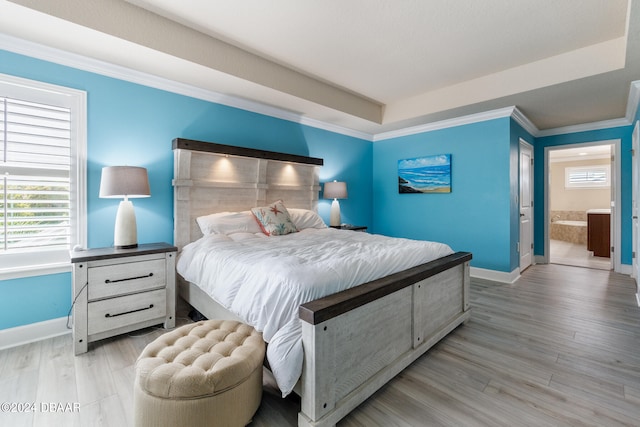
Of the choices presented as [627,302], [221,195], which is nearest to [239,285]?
[221,195]

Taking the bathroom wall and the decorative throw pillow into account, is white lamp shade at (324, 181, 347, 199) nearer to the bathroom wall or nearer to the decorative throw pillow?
the decorative throw pillow

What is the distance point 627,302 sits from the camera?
3160 millimetres

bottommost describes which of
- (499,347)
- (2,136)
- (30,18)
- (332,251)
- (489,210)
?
(499,347)

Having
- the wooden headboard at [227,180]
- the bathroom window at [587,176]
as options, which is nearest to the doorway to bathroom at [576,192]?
the bathroom window at [587,176]

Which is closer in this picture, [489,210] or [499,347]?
[499,347]

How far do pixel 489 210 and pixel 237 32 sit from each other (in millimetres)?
3867

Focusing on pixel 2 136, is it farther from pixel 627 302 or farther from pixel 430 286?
pixel 627 302

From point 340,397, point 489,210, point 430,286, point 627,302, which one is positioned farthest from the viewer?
point 489,210

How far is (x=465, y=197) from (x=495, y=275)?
1.19m

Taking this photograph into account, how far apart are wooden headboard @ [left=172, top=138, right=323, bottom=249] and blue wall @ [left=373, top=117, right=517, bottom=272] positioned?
183cm

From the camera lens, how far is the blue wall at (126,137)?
2.29 meters

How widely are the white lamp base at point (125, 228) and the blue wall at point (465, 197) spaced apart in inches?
159

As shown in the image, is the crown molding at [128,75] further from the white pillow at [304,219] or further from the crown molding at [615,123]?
the crown molding at [615,123]

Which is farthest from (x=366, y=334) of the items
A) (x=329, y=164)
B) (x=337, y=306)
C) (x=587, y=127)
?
(x=587, y=127)
